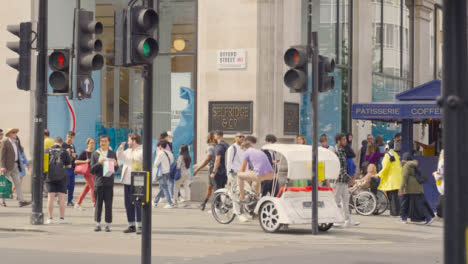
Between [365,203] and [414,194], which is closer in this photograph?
[414,194]

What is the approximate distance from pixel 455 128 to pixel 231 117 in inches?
739

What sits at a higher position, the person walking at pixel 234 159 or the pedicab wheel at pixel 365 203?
the person walking at pixel 234 159

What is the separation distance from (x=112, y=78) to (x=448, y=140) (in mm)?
20962

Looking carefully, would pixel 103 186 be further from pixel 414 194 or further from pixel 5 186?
pixel 5 186

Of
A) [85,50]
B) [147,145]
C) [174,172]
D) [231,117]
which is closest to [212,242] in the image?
[85,50]

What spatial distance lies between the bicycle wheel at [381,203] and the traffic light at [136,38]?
11.8 metres

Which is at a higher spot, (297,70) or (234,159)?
(297,70)

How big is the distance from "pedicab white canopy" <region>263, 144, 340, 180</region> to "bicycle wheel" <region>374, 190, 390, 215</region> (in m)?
4.43

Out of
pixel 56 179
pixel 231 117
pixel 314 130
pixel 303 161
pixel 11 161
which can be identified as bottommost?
pixel 56 179

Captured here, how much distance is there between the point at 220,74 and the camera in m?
22.3

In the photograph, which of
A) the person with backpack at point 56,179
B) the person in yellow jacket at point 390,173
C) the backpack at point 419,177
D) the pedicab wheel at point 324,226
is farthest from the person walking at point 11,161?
the backpack at point 419,177

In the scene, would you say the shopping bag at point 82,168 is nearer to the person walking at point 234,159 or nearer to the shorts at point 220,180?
the shorts at point 220,180

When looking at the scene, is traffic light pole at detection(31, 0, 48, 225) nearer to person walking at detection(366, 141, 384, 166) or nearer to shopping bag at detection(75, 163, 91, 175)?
shopping bag at detection(75, 163, 91, 175)

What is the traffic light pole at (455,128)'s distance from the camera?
340cm
